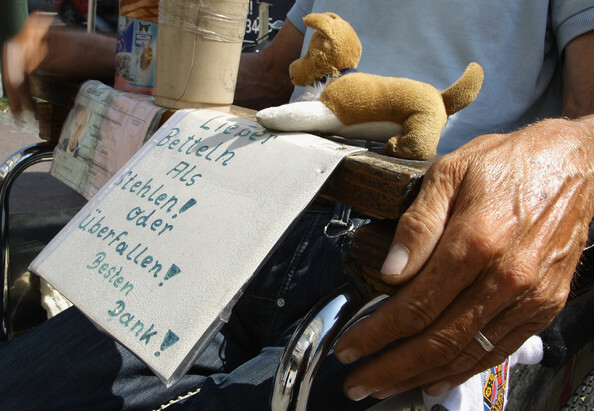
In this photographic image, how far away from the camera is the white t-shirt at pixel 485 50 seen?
101cm

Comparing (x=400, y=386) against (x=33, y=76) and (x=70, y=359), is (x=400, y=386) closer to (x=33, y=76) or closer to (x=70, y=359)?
(x=70, y=359)

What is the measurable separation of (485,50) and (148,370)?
0.96m

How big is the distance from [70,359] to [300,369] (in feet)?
2.08

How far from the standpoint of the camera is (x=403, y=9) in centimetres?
108

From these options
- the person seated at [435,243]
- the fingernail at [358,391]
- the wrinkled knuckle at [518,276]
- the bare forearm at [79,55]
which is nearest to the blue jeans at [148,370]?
the person seated at [435,243]

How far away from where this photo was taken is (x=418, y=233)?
1.65ft

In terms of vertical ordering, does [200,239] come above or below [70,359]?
above

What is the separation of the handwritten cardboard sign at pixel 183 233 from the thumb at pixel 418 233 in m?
0.10

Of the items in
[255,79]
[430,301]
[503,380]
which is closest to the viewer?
[430,301]

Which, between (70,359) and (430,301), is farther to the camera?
(70,359)

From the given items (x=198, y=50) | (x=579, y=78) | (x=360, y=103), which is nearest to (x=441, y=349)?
(x=360, y=103)

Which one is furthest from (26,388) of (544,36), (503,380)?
(544,36)

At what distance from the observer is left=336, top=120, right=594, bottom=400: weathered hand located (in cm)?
50

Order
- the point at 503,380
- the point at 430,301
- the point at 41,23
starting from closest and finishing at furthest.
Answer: the point at 430,301, the point at 503,380, the point at 41,23
